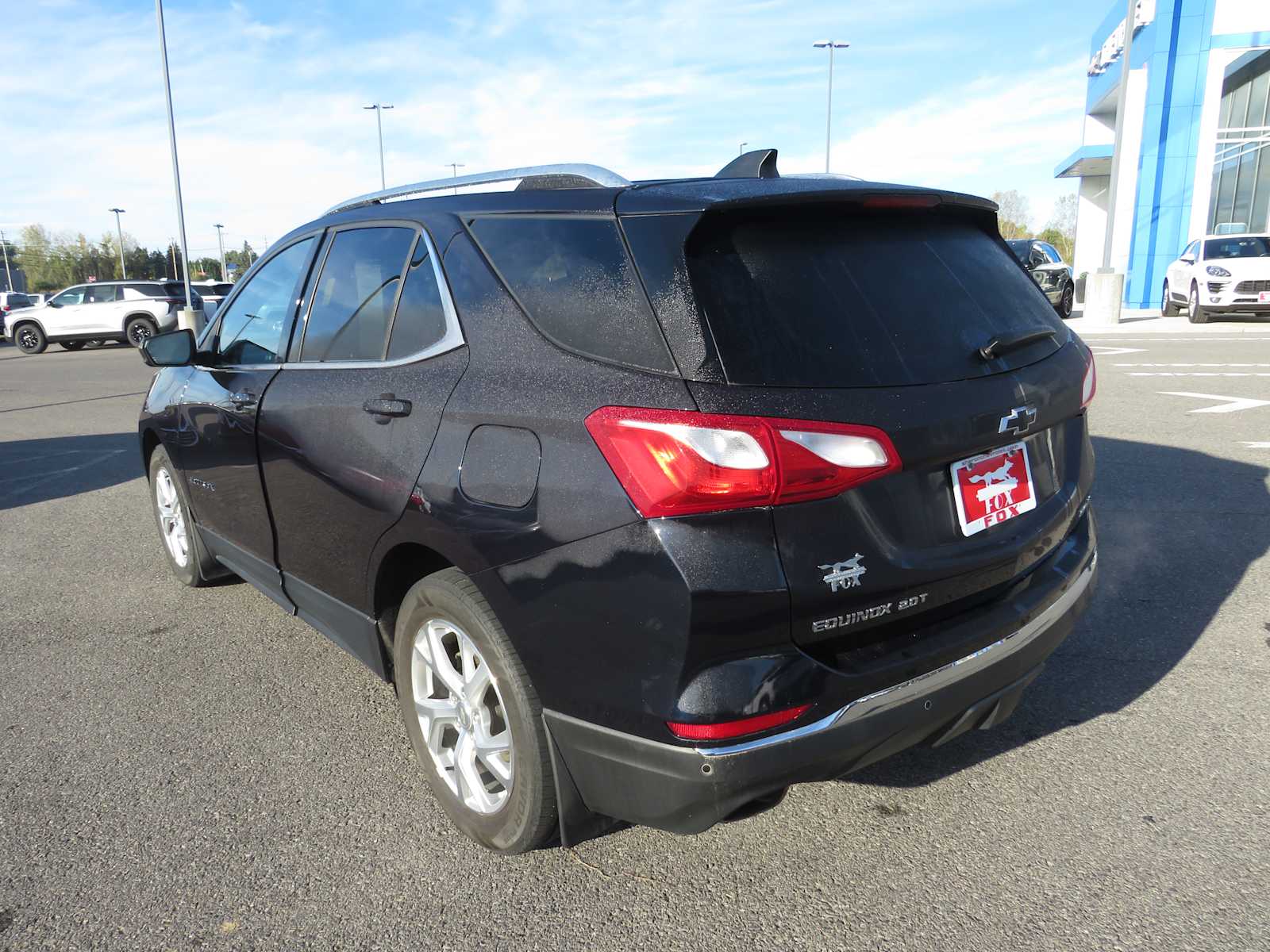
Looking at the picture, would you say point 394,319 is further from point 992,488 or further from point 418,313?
point 992,488

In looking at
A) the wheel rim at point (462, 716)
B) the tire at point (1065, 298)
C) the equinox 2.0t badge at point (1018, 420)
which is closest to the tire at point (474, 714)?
the wheel rim at point (462, 716)

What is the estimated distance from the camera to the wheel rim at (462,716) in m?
2.39

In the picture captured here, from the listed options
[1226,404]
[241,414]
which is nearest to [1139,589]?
[241,414]

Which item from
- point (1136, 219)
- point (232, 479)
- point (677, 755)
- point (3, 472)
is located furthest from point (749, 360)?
point (1136, 219)

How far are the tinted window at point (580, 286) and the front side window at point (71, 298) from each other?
2697 cm

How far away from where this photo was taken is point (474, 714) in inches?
96.2

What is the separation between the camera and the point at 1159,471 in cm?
631

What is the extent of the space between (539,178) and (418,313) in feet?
1.68

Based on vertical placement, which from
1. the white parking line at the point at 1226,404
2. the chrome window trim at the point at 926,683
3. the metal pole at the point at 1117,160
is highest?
the metal pole at the point at 1117,160

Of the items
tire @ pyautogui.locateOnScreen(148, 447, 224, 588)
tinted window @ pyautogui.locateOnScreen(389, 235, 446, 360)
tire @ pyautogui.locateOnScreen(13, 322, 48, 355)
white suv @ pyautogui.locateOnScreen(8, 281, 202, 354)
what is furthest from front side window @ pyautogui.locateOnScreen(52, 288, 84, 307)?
tinted window @ pyautogui.locateOnScreen(389, 235, 446, 360)

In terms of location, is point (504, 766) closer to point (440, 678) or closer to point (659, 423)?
point (440, 678)

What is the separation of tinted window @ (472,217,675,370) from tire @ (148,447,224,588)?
270cm

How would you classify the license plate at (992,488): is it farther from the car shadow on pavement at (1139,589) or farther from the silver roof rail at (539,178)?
the silver roof rail at (539,178)

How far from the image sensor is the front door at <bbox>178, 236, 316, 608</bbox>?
3459 mm
